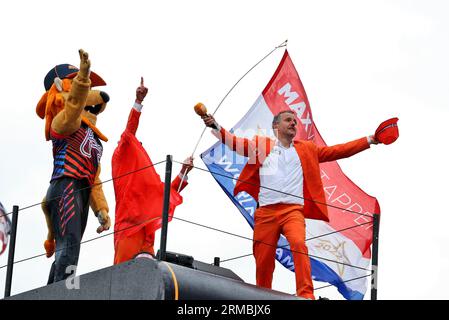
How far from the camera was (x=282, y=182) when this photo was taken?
18172mm

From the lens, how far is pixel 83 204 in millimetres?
17938

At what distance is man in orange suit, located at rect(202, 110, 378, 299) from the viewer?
17.8m

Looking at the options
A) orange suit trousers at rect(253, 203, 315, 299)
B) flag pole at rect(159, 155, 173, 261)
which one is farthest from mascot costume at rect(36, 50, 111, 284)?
orange suit trousers at rect(253, 203, 315, 299)

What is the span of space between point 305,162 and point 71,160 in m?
2.78

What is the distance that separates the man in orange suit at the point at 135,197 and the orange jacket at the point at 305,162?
680 millimetres

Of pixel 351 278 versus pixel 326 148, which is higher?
pixel 326 148

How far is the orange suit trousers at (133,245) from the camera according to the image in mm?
18203

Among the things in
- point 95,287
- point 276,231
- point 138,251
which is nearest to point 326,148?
point 276,231

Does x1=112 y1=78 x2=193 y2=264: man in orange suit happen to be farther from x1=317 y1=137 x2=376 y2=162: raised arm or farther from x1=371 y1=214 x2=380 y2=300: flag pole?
x1=371 y1=214 x2=380 y2=300: flag pole

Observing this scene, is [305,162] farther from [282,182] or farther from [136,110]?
[136,110]
